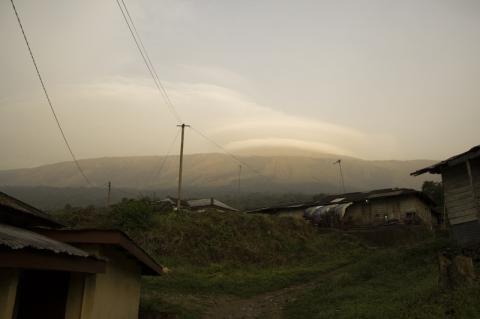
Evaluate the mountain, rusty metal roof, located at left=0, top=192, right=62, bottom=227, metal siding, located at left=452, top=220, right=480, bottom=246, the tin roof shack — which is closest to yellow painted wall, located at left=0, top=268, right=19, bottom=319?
the tin roof shack

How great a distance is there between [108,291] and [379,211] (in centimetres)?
3094

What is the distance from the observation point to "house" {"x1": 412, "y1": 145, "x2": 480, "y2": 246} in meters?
17.0

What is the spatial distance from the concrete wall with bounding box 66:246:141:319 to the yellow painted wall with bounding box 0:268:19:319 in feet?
7.03

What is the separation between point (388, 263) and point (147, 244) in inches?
578

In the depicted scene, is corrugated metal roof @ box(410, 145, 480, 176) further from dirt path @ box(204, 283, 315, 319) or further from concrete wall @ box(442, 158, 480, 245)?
dirt path @ box(204, 283, 315, 319)

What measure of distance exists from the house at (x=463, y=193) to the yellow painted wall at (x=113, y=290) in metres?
13.9

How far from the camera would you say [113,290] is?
9797mm

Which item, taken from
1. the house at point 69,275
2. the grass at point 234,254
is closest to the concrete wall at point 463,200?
the grass at point 234,254

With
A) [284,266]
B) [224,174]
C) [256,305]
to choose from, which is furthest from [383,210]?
[224,174]

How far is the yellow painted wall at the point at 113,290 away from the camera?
330 inches

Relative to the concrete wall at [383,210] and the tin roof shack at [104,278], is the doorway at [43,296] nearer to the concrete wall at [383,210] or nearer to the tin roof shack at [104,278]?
the tin roof shack at [104,278]

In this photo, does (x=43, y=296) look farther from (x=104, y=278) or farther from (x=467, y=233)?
(x=467, y=233)

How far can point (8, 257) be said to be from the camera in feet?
17.8

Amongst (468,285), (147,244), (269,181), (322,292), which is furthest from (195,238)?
(269,181)
